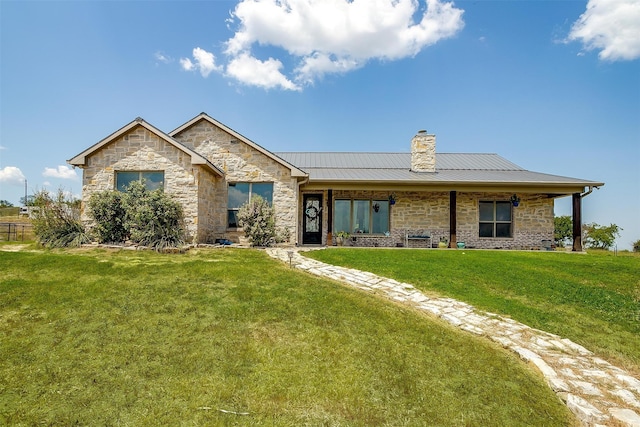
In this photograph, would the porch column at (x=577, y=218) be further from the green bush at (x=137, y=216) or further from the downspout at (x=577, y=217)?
the green bush at (x=137, y=216)

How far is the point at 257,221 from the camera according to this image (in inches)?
463

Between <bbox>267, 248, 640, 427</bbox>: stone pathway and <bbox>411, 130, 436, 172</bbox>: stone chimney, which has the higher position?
<bbox>411, 130, 436, 172</bbox>: stone chimney

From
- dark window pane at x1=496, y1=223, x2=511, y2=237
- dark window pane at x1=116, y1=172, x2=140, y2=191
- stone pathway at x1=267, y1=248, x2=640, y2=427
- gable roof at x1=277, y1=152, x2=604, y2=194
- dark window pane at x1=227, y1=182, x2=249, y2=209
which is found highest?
gable roof at x1=277, y1=152, x2=604, y2=194

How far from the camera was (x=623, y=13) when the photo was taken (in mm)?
8633

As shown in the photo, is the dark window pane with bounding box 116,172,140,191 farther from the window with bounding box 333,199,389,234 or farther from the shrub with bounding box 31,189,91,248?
the window with bounding box 333,199,389,234

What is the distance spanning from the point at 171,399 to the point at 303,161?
629 inches

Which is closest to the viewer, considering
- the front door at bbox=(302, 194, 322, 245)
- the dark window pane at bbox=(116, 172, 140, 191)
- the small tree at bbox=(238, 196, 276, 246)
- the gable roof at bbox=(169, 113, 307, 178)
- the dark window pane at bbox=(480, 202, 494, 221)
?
the dark window pane at bbox=(116, 172, 140, 191)

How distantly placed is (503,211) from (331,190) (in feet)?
28.1

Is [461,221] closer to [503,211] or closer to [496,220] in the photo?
[496,220]

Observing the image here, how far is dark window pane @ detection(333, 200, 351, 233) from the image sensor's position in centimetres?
1474

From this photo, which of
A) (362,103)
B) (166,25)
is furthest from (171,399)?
(362,103)

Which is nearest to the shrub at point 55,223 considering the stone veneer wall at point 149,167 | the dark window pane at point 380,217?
the stone veneer wall at point 149,167

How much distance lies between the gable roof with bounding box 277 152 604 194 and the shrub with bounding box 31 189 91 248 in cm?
877

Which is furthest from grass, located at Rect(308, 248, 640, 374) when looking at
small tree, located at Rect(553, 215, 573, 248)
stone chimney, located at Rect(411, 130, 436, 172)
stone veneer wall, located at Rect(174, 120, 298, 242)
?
small tree, located at Rect(553, 215, 573, 248)
